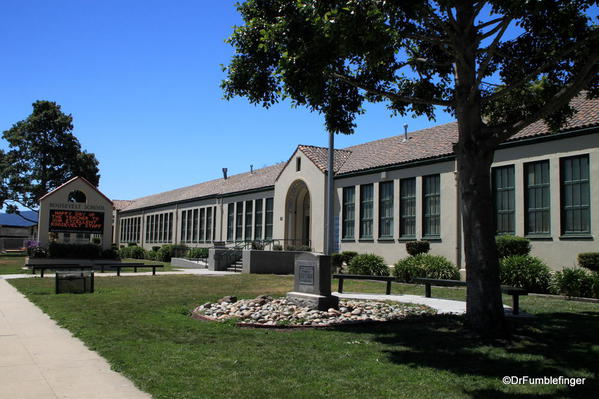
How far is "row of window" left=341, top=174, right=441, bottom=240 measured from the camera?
79.6 feet

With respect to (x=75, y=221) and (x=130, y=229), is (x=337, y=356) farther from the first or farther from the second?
(x=130, y=229)

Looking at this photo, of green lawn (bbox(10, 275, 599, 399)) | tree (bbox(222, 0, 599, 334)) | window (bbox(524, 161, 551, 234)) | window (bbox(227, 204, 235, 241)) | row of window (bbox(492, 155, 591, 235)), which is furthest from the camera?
window (bbox(227, 204, 235, 241))

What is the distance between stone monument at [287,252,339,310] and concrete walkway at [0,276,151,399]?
514cm

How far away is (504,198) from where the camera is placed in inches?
831

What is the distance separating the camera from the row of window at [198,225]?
147 ft

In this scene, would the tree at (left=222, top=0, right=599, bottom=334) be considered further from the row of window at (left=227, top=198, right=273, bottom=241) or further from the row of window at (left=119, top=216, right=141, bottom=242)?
the row of window at (left=119, top=216, right=141, bottom=242)

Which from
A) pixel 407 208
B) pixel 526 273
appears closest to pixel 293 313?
pixel 526 273

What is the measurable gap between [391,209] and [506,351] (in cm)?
1880

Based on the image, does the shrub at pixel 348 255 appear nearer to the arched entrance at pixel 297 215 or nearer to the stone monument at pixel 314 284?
the arched entrance at pixel 297 215

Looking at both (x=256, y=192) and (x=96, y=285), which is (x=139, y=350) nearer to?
(x=96, y=285)

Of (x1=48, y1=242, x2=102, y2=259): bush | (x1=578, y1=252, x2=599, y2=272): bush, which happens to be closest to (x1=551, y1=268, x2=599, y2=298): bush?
(x1=578, y1=252, x2=599, y2=272): bush

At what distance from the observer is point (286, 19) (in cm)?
993

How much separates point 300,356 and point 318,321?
10.2 ft

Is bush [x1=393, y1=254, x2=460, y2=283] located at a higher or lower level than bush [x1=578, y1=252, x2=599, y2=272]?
lower
